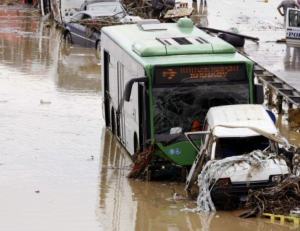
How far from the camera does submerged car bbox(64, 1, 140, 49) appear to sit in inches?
1391

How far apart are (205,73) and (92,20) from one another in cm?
1969

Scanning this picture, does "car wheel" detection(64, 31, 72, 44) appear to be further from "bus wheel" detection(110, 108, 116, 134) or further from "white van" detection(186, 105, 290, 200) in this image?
"white van" detection(186, 105, 290, 200)

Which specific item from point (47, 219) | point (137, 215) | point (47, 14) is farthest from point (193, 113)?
point (47, 14)

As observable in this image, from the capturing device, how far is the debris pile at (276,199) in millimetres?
14102

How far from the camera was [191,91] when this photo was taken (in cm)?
1648

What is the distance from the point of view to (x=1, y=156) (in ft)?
61.8

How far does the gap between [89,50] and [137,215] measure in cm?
2141

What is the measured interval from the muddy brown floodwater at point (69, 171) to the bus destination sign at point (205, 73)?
75.7 inches

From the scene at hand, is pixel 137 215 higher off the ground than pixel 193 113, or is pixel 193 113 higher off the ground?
pixel 193 113

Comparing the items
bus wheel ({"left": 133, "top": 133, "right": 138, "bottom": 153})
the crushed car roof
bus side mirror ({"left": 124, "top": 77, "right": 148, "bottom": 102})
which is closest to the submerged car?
bus wheel ({"left": 133, "top": 133, "right": 138, "bottom": 153})

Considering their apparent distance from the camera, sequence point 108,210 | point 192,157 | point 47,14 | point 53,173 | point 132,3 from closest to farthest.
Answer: point 108,210 → point 192,157 → point 53,173 → point 132,3 → point 47,14

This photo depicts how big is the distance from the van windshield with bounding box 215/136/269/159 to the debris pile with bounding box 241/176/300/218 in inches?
42.6

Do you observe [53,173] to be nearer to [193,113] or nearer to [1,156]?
[1,156]

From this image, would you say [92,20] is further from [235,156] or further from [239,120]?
[235,156]
